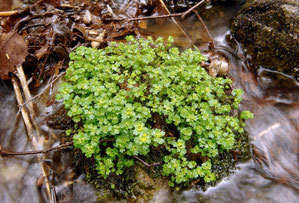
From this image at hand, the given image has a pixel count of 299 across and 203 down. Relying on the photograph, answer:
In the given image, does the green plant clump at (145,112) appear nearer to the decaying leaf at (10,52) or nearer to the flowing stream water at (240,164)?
the flowing stream water at (240,164)

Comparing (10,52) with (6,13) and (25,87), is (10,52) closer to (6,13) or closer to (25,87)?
(25,87)

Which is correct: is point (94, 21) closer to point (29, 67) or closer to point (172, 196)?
point (29, 67)

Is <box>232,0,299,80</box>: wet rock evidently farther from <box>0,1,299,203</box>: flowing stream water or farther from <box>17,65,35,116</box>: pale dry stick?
<box>17,65,35,116</box>: pale dry stick

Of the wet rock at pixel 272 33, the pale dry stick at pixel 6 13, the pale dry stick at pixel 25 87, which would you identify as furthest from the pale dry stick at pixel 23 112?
the wet rock at pixel 272 33

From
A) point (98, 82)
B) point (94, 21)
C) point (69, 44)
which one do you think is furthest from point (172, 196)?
point (94, 21)

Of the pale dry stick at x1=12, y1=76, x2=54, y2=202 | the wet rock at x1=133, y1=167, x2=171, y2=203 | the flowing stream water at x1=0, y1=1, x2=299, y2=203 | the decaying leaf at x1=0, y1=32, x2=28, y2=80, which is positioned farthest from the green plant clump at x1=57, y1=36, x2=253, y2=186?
the decaying leaf at x1=0, y1=32, x2=28, y2=80
